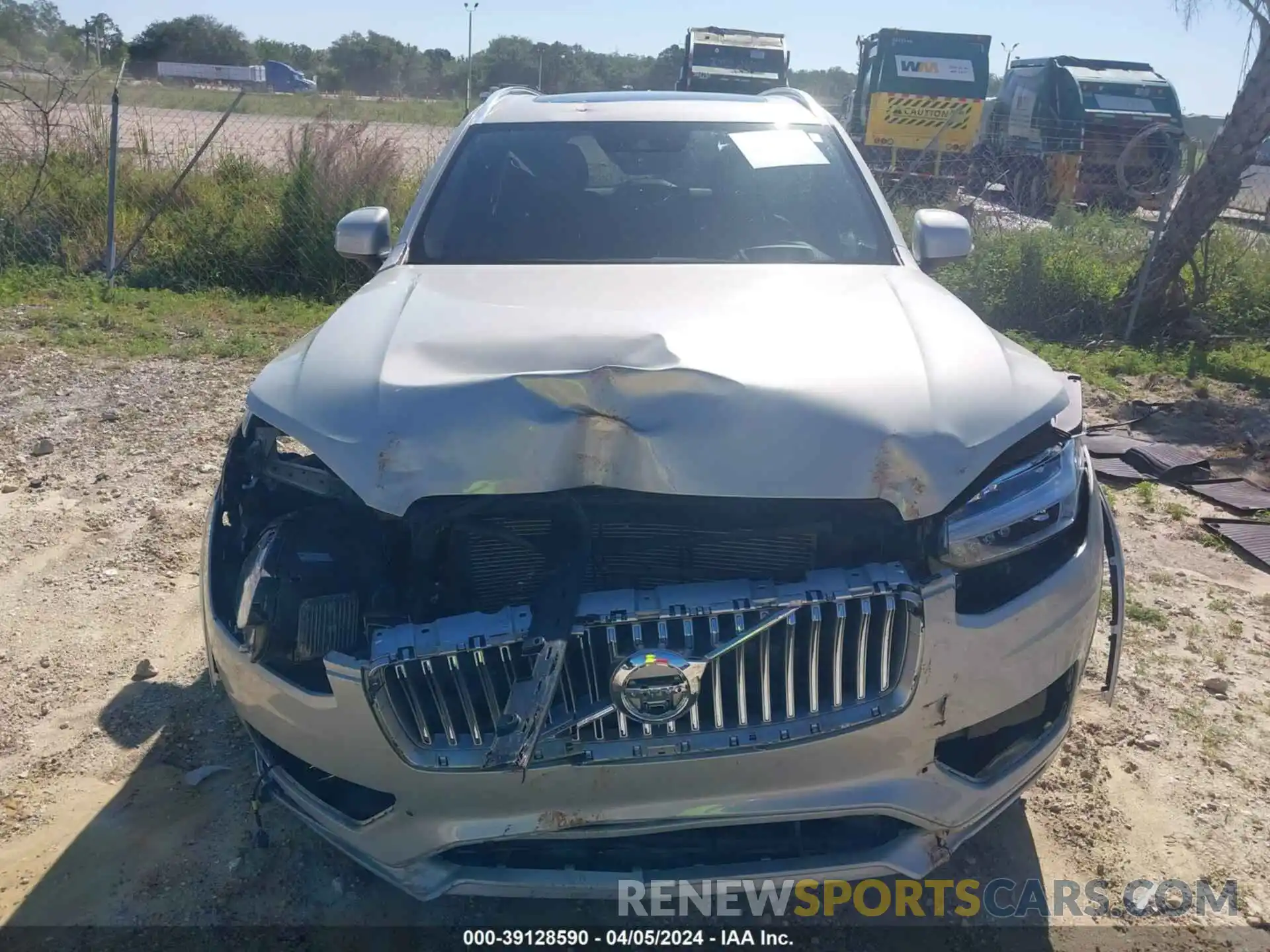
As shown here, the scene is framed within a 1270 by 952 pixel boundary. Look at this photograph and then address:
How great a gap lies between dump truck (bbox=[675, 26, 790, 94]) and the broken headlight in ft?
69.7

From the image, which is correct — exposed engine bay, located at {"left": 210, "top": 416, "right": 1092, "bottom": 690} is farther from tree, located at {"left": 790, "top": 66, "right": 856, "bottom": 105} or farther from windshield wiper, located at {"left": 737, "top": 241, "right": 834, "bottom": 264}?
tree, located at {"left": 790, "top": 66, "right": 856, "bottom": 105}

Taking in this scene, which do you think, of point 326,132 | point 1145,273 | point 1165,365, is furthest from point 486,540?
point 326,132

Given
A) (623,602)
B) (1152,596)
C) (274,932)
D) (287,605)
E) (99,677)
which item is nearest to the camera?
(623,602)

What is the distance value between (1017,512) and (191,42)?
54682 millimetres

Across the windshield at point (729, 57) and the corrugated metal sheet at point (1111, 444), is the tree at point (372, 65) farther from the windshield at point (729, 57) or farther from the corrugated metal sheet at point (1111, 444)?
the corrugated metal sheet at point (1111, 444)

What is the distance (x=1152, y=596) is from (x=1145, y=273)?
16.5ft

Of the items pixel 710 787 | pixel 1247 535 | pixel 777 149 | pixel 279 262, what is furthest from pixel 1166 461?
pixel 279 262

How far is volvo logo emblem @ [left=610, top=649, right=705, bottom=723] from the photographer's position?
6.27ft

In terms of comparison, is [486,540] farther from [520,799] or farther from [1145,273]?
[1145,273]

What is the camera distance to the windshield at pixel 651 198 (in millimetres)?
3449

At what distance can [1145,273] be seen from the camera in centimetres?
813

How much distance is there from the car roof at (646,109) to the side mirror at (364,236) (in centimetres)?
60

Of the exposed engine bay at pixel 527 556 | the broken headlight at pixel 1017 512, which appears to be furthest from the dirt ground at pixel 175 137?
the broken headlight at pixel 1017 512

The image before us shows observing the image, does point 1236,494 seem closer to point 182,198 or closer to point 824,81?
point 182,198
